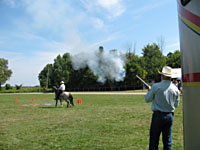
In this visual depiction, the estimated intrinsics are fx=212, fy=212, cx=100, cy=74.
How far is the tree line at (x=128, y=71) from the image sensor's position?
5331 cm

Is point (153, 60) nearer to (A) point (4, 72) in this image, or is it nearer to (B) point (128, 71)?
(B) point (128, 71)

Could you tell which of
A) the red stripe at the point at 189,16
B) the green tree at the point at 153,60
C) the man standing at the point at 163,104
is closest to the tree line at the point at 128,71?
the green tree at the point at 153,60

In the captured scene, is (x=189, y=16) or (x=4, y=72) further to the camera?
(x=4, y=72)

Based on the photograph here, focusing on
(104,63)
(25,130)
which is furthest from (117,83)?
(25,130)

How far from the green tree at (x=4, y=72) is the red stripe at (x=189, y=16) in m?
91.2

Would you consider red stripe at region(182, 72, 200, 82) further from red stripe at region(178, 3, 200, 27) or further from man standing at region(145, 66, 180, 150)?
man standing at region(145, 66, 180, 150)

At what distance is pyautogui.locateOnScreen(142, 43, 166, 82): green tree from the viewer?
56.2m

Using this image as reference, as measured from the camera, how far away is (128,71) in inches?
2141

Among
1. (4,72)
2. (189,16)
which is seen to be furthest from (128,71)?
(4,72)

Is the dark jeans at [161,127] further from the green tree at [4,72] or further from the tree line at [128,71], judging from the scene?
the green tree at [4,72]

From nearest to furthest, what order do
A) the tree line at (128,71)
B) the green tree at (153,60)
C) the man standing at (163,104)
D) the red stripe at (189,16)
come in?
the red stripe at (189,16) → the man standing at (163,104) → the tree line at (128,71) → the green tree at (153,60)

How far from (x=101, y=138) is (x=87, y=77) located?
178ft

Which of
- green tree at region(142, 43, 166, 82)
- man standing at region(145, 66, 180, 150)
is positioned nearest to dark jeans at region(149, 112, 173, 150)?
man standing at region(145, 66, 180, 150)

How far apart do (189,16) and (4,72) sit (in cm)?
9454
